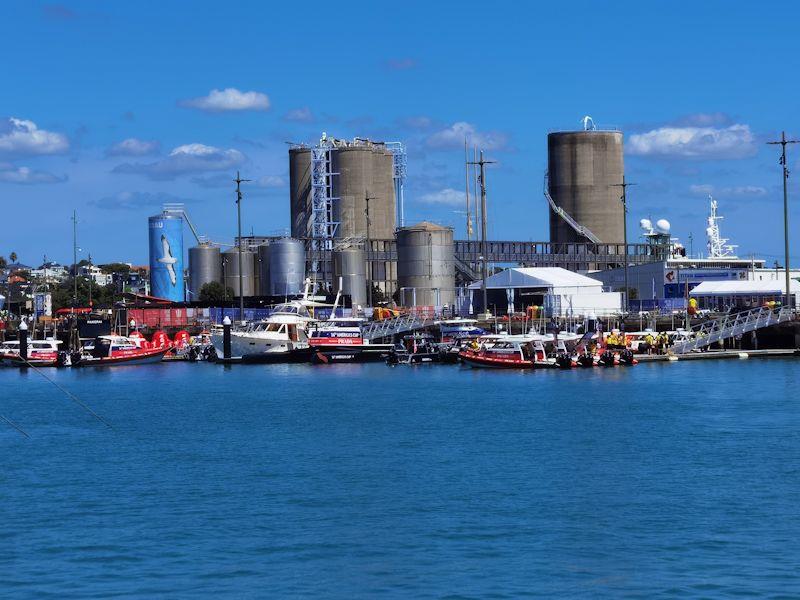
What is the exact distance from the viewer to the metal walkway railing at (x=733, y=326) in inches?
3947

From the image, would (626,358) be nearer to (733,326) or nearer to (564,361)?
(564,361)

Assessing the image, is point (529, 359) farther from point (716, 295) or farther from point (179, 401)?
point (716, 295)

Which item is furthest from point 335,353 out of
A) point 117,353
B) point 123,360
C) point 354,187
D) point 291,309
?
point 354,187

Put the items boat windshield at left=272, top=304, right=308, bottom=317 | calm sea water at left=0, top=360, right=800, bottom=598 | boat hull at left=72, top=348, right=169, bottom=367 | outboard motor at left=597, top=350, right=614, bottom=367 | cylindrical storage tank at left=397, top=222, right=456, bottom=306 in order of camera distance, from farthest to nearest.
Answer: cylindrical storage tank at left=397, top=222, right=456, bottom=306, boat windshield at left=272, top=304, right=308, bottom=317, boat hull at left=72, top=348, right=169, bottom=367, outboard motor at left=597, top=350, right=614, bottom=367, calm sea water at left=0, top=360, right=800, bottom=598

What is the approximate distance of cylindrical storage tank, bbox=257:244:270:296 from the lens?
158000 millimetres

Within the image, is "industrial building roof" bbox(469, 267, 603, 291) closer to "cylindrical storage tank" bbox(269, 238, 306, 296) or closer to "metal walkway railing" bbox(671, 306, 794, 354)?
"metal walkway railing" bbox(671, 306, 794, 354)

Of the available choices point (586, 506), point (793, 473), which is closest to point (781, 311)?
point (793, 473)

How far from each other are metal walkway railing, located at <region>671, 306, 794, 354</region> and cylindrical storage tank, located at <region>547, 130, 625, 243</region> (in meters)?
73.6

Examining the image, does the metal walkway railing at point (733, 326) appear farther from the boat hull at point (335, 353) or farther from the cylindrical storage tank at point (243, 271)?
the cylindrical storage tank at point (243, 271)

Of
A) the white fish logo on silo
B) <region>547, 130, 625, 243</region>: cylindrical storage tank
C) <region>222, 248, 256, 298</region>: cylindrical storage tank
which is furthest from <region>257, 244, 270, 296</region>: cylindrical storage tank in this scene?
<region>547, 130, 625, 243</region>: cylindrical storage tank

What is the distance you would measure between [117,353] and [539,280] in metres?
42.2

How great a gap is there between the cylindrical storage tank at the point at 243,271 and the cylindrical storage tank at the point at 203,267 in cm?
94

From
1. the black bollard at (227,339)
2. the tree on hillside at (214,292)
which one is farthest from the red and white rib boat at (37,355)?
the tree on hillside at (214,292)

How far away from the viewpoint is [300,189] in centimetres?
18262
